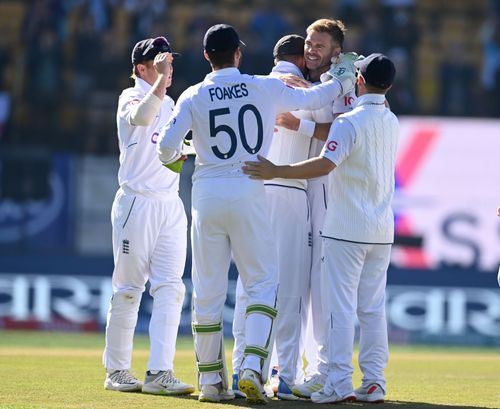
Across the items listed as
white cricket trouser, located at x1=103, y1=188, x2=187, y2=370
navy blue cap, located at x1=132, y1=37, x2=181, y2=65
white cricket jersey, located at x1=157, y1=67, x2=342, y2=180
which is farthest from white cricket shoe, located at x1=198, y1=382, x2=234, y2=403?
navy blue cap, located at x1=132, y1=37, x2=181, y2=65

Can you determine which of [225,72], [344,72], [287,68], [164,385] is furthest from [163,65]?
[164,385]

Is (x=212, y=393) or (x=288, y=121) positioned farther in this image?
(x=288, y=121)

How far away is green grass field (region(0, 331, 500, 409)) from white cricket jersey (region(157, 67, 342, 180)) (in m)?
1.62

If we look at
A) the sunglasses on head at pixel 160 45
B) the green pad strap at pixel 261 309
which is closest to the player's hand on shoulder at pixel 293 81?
the sunglasses on head at pixel 160 45

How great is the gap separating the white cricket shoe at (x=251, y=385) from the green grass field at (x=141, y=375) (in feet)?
0.47

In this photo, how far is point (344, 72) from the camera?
7449 mm

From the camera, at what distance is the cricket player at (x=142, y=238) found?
315 inches

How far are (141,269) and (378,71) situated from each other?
2340 mm

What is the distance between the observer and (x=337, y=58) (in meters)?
7.62

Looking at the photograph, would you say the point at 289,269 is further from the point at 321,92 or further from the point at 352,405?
the point at 321,92

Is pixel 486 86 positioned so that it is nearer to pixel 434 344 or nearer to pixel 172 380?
pixel 434 344

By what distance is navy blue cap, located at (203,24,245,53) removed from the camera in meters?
7.10

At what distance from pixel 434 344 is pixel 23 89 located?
321 inches

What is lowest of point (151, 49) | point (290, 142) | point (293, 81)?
point (290, 142)
